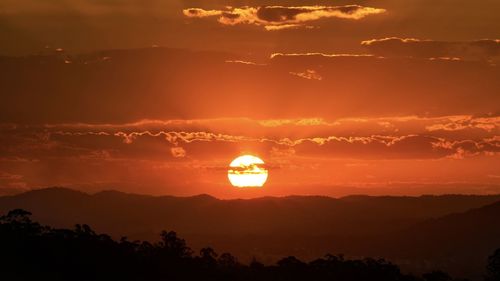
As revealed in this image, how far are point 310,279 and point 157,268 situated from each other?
24.8m

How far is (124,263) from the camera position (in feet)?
499

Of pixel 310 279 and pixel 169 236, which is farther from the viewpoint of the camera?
pixel 169 236

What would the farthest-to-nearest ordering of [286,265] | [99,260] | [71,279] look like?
[286,265], [99,260], [71,279]

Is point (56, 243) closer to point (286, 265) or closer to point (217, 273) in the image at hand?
point (217, 273)

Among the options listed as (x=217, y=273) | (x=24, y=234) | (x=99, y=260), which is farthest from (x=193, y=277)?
(x=24, y=234)

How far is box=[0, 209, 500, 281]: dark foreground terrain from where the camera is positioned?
472ft

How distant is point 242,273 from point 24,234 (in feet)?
117

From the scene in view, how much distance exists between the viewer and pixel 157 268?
15412 centimetres

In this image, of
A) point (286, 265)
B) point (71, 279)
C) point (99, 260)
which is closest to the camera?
point (71, 279)

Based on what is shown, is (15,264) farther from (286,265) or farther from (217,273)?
(286,265)

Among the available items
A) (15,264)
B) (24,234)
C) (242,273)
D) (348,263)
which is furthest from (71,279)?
(348,263)

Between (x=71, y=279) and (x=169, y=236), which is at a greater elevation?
(x=169, y=236)

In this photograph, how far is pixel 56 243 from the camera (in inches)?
6029

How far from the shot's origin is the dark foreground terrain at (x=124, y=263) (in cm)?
14400
